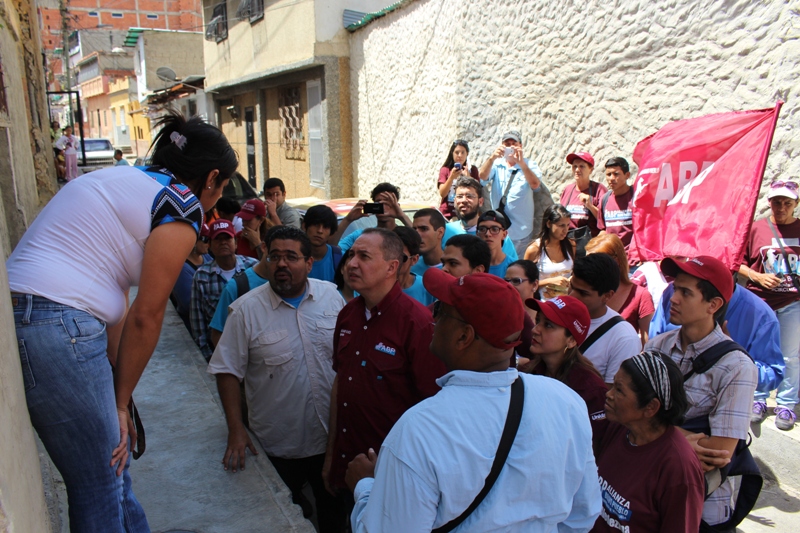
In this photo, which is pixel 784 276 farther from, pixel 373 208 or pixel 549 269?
pixel 373 208

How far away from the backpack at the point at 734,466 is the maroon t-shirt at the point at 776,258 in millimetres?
2698

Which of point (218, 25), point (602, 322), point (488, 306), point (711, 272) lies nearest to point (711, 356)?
point (711, 272)

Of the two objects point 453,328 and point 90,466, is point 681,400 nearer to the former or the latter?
point 453,328

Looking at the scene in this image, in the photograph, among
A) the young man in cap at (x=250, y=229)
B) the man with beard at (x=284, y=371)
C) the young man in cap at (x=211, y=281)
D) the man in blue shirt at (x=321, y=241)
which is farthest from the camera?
the young man in cap at (x=250, y=229)

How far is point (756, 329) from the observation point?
3627 millimetres

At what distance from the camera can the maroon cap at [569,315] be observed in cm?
280

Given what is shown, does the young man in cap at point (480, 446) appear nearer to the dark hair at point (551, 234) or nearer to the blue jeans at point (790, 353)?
the dark hair at point (551, 234)

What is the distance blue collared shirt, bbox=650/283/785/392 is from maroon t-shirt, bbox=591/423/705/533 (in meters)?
1.48

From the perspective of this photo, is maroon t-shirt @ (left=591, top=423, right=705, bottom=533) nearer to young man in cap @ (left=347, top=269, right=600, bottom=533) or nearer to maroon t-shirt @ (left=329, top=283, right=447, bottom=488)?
young man in cap @ (left=347, top=269, right=600, bottom=533)

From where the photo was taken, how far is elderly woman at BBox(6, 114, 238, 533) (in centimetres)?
175

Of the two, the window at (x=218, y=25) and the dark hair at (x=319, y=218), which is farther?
the window at (x=218, y=25)

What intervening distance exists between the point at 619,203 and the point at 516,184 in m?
1.70

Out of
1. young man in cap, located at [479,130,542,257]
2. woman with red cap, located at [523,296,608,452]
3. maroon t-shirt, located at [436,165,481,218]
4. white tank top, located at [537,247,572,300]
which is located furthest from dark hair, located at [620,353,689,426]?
maroon t-shirt, located at [436,165,481,218]

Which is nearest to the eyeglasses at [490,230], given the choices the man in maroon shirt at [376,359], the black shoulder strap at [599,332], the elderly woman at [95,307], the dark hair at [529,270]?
the dark hair at [529,270]
